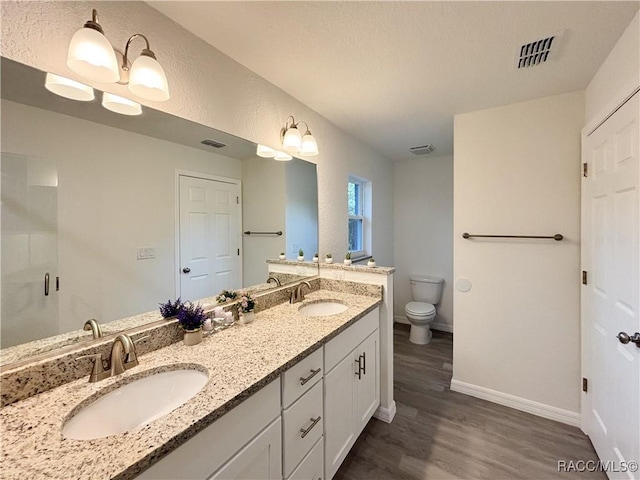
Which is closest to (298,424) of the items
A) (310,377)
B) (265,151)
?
(310,377)

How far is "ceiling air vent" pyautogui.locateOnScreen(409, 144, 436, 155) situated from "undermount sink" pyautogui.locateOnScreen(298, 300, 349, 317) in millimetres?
2227

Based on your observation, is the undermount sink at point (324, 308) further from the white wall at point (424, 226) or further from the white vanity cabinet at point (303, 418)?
the white wall at point (424, 226)

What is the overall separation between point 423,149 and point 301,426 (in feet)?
10.1

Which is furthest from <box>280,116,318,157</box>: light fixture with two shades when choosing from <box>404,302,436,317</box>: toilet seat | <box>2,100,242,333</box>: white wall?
<box>404,302,436,317</box>: toilet seat

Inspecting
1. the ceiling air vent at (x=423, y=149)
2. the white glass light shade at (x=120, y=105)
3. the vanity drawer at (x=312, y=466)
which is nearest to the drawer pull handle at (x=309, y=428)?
the vanity drawer at (x=312, y=466)

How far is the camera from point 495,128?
7.02 feet

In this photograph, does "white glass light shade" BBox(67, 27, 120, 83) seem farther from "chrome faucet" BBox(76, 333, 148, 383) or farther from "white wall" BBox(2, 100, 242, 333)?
"chrome faucet" BBox(76, 333, 148, 383)

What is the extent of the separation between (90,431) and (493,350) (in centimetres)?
249

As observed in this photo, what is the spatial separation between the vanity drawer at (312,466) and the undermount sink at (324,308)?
76 centimetres

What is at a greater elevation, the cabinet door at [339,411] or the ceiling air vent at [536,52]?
the ceiling air vent at [536,52]

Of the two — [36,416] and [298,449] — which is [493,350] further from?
[36,416]

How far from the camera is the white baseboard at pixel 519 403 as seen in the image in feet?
6.34

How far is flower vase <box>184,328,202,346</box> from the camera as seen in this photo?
1184mm

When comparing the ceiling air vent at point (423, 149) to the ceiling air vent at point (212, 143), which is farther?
the ceiling air vent at point (423, 149)
